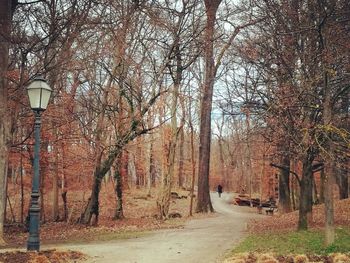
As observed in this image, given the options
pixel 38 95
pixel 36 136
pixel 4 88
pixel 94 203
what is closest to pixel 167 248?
pixel 36 136

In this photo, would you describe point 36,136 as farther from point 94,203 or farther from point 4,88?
point 94,203

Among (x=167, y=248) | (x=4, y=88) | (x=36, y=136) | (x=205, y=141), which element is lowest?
(x=167, y=248)

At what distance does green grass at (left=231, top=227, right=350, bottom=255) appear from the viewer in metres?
10.6

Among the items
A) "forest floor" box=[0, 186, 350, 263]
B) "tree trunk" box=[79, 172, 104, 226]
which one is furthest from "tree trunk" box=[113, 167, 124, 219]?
"tree trunk" box=[79, 172, 104, 226]

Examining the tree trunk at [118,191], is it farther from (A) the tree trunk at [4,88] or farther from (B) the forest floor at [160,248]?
(A) the tree trunk at [4,88]

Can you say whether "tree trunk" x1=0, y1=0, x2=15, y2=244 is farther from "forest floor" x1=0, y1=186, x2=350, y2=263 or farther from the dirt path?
the dirt path

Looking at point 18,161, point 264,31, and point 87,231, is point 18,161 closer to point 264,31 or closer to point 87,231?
point 87,231

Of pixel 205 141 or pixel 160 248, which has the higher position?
pixel 205 141

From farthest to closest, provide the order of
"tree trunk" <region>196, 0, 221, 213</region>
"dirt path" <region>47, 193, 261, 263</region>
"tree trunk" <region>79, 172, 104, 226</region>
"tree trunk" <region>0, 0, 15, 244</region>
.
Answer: "tree trunk" <region>196, 0, 221, 213</region> < "tree trunk" <region>79, 172, 104, 226</region> < "tree trunk" <region>0, 0, 15, 244</region> < "dirt path" <region>47, 193, 261, 263</region>

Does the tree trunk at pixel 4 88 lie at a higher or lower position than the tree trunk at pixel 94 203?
higher

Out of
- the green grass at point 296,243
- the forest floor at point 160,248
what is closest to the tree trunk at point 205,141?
the forest floor at point 160,248

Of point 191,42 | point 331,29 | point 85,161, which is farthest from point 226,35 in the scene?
point 331,29

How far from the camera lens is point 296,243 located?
Answer: 11.8 m

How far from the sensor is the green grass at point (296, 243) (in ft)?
34.6
